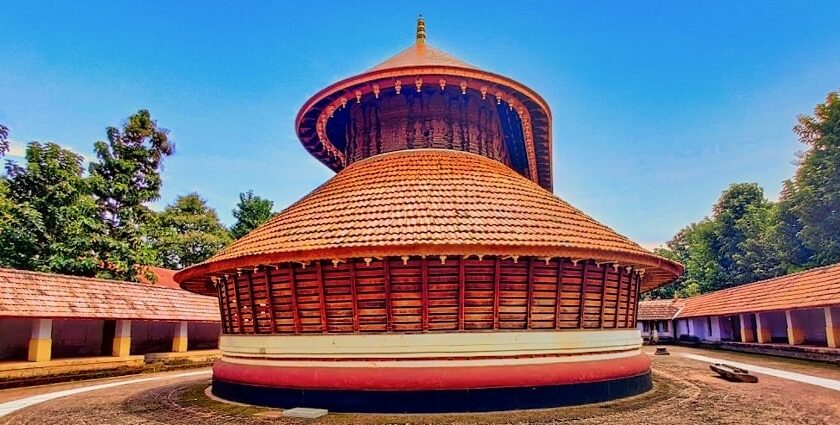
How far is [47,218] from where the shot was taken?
20203 mm

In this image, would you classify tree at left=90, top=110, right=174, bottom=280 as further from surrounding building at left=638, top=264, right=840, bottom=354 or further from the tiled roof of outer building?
surrounding building at left=638, top=264, right=840, bottom=354

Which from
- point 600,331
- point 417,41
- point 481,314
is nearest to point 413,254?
point 481,314

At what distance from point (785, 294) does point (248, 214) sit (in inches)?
1200

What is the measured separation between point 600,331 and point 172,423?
7029 millimetres

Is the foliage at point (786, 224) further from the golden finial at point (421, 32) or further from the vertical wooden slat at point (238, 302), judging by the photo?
the vertical wooden slat at point (238, 302)

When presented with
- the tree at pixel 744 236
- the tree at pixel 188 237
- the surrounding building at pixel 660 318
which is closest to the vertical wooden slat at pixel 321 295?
the tree at pixel 188 237

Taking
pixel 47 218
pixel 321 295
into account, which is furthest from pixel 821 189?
pixel 47 218

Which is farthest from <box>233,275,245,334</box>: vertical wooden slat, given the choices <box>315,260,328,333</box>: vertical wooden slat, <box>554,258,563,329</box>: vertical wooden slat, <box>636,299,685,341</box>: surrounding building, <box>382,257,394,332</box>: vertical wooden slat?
<box>636,299,685,341</box>: surrounding building

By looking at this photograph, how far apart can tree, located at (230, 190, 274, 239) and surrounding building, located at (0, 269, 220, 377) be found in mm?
14218

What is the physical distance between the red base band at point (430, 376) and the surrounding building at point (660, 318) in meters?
29.2

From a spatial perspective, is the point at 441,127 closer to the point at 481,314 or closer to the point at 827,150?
the point at 481,314

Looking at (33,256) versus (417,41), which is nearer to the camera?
(417,41)

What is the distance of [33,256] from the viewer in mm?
20203

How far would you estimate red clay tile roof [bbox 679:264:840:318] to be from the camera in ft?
58.2
